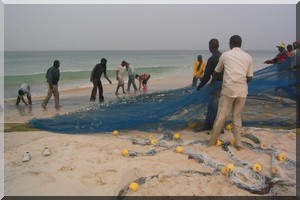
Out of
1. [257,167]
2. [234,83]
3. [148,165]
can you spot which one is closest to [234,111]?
[234,83]

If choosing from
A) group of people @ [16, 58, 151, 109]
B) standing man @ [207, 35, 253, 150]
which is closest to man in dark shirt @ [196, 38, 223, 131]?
standing man @ [207, 35, 253, 150]

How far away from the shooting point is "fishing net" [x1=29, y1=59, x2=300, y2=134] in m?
6.49

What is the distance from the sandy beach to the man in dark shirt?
1.07ft

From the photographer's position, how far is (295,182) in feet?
13.8

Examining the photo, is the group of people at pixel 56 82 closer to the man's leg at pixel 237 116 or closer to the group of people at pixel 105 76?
the group of people at pixel 105 76

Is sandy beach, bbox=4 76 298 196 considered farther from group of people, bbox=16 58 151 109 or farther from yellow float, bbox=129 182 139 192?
group of people, bbox=16 58 151 109

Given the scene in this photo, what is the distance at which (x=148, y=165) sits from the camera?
4.71 meters

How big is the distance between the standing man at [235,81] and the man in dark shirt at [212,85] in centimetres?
→ 67

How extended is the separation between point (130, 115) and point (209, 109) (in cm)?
160

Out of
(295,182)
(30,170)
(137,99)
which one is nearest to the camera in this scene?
(295,182)

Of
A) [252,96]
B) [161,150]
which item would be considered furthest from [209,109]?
[161,150]

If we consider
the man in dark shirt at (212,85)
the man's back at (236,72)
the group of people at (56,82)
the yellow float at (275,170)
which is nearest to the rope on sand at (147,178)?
the yellow float at (275,170)

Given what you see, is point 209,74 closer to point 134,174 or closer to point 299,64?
point 299,64

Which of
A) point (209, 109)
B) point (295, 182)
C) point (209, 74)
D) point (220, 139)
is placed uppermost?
point (209, 74)
